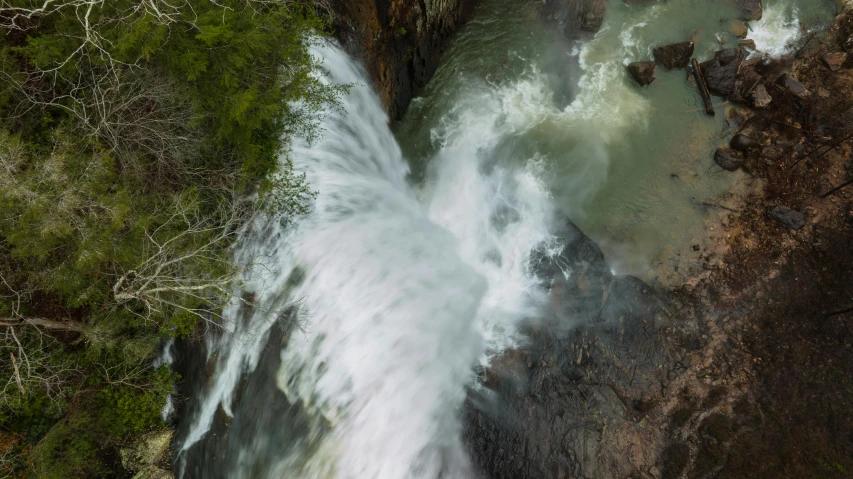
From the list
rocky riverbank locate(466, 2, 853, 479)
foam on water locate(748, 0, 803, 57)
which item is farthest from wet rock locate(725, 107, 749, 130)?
foam on water locate(748, 0, 803, 57)

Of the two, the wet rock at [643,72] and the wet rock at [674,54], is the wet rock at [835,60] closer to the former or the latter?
the wet rock at [674,54]

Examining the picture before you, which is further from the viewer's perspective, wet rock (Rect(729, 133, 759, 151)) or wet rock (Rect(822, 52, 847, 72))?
wet rock (Rect(822, 52, 847, 72))

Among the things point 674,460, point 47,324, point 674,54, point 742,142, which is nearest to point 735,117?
point 742,142

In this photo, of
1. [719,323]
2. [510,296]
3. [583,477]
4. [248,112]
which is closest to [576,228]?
[510,296]

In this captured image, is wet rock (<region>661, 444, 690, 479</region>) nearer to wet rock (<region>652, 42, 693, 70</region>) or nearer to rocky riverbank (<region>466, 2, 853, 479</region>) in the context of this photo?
rocky riverbank (<region>466, 2, 853, 479</region>)

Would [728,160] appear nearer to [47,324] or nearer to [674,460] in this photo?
[674,460]

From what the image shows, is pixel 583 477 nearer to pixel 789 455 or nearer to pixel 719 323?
pixel 789 455
